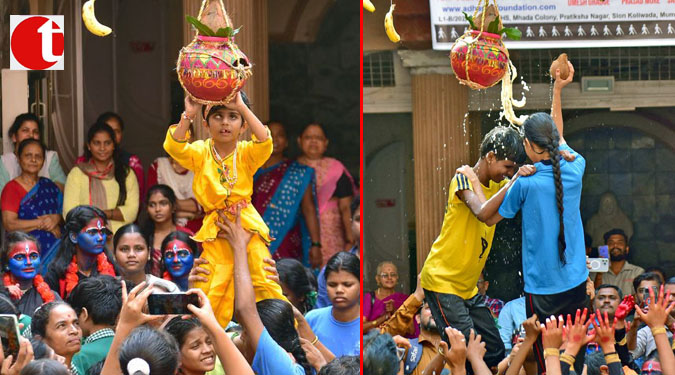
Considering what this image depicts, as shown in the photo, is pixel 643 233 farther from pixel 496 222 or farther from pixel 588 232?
pixel 496 222

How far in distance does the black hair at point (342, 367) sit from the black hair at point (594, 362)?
3.79ft

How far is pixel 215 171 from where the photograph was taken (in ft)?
22.1

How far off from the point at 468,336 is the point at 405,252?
68 centimetres

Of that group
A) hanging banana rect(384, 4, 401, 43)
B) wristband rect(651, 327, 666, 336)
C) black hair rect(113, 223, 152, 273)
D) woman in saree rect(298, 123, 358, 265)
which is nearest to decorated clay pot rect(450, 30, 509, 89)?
hanging banana rect(384, 4, 401, 43)

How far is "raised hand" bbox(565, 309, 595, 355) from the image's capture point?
23.3 feet

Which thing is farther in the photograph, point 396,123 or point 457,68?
point 396,123

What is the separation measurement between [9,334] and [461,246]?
86.1 inches

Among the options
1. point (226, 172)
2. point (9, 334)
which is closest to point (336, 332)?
point (226, 172)

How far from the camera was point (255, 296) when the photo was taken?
684 cm

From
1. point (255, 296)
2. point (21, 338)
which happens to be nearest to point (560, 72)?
point (255, 296)

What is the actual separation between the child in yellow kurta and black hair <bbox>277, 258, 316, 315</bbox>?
51 centimetres

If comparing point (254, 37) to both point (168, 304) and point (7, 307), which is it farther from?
point (168, 304)

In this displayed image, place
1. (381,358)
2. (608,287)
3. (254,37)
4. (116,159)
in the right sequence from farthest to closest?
(254,37) < (116,159) < (608,287) < (381,358)

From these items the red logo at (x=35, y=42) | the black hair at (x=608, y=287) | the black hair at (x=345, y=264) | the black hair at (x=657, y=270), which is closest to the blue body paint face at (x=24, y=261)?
the red logo at (x=35, y=42)
